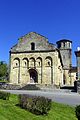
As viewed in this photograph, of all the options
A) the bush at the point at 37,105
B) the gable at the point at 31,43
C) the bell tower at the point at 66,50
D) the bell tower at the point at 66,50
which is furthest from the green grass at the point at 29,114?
the bell tower at the point at 66,50

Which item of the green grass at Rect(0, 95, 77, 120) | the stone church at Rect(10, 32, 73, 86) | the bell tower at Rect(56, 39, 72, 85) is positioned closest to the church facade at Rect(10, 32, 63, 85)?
the stone church at Rect(10, 32, 73, 86)

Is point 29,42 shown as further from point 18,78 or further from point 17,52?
point 18,78

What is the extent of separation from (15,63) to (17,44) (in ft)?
14.1

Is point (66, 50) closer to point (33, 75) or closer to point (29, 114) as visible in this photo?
point (33, 75)

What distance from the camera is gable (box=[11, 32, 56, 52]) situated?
50709mm

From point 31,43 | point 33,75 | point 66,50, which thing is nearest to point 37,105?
point 33,75

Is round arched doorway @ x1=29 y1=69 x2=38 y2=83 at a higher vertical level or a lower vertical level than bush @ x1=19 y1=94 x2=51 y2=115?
higher

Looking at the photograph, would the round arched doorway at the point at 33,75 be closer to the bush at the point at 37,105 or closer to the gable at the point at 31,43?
the gable at the point at 31,43

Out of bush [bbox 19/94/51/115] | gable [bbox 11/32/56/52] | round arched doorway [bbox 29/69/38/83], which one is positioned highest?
gable [bbox 11/32/56/52]

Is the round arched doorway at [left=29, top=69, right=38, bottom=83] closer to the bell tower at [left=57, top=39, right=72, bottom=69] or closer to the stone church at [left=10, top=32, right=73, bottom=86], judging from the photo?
the stone church at [left=10, top=32, right=73, bottom=86]

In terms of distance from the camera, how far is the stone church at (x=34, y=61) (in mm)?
48719

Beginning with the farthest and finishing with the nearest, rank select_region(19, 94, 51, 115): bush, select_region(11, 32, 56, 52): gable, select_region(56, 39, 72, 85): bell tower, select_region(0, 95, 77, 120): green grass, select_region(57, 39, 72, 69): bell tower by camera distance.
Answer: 1. select_region(57, 39, 72, 69): bell tower
2. select_region(56, 39, 72, 85): bell tower
3. select_region(11, 32, 56, 52): gable
4. select_region(19, 94, 51, 115): bush
5. select_region(0, 95, 77, 120): green grass

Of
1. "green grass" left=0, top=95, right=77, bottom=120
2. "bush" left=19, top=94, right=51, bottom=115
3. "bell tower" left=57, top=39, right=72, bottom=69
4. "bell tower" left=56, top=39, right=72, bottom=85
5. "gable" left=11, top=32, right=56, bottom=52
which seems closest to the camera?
"green grass" left=0, top=95, right=77, bottom=120

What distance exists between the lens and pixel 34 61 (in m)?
50.1
